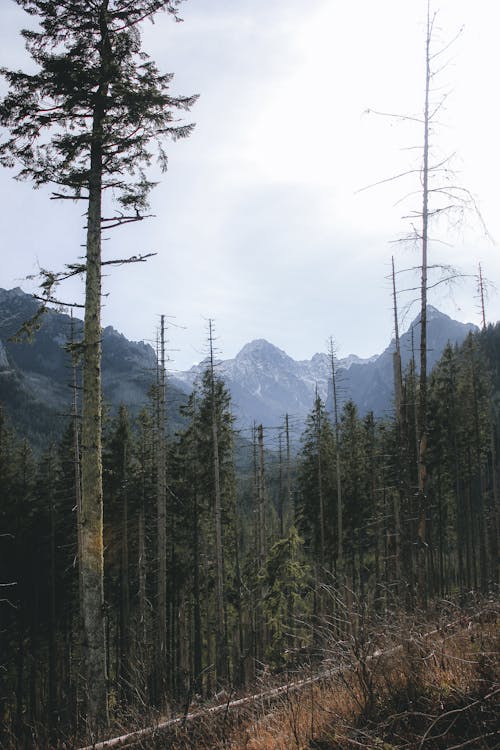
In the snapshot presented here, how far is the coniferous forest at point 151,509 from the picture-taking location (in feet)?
28.2

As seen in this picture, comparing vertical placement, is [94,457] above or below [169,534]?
above

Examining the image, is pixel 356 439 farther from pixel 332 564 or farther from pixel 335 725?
pixel 335 725

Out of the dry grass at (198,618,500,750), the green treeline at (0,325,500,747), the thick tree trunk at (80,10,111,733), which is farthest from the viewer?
the green treeline at (0,325,500,747)

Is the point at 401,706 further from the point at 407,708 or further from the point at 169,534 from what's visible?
the point at 169,534

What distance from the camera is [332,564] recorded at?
30.5m

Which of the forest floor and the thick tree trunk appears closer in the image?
the forest floor

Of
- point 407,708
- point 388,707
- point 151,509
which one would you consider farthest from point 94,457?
point 151,509

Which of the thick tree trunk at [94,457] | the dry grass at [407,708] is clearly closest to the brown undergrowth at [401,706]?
the dry grass at [407,708]

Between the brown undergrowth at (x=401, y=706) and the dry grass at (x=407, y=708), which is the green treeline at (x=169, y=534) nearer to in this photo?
the brown undergrowth at (x=401, y=706)

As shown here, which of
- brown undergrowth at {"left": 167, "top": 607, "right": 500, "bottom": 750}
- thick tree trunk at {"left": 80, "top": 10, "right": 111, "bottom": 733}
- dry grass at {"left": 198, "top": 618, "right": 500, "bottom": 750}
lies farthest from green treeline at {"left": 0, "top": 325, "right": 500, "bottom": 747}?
dry grass at {"left": 198, "top": 618, "right": 500, "bottom": 750}

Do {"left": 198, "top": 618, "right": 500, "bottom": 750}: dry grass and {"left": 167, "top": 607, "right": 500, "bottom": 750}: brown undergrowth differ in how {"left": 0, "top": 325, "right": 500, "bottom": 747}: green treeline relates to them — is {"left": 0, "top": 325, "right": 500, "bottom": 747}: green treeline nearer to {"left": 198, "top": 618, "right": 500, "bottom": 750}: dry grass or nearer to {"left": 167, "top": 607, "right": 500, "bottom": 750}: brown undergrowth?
{"left": 167, "top": 607, "right": 500, "bottom": 750}: brown undergrowth

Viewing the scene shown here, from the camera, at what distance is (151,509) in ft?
81.5

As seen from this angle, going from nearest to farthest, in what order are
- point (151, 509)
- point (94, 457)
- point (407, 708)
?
point (407, 708)
point (94, 457)
point (151, 509)

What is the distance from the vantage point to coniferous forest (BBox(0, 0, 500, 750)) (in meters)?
8.61
